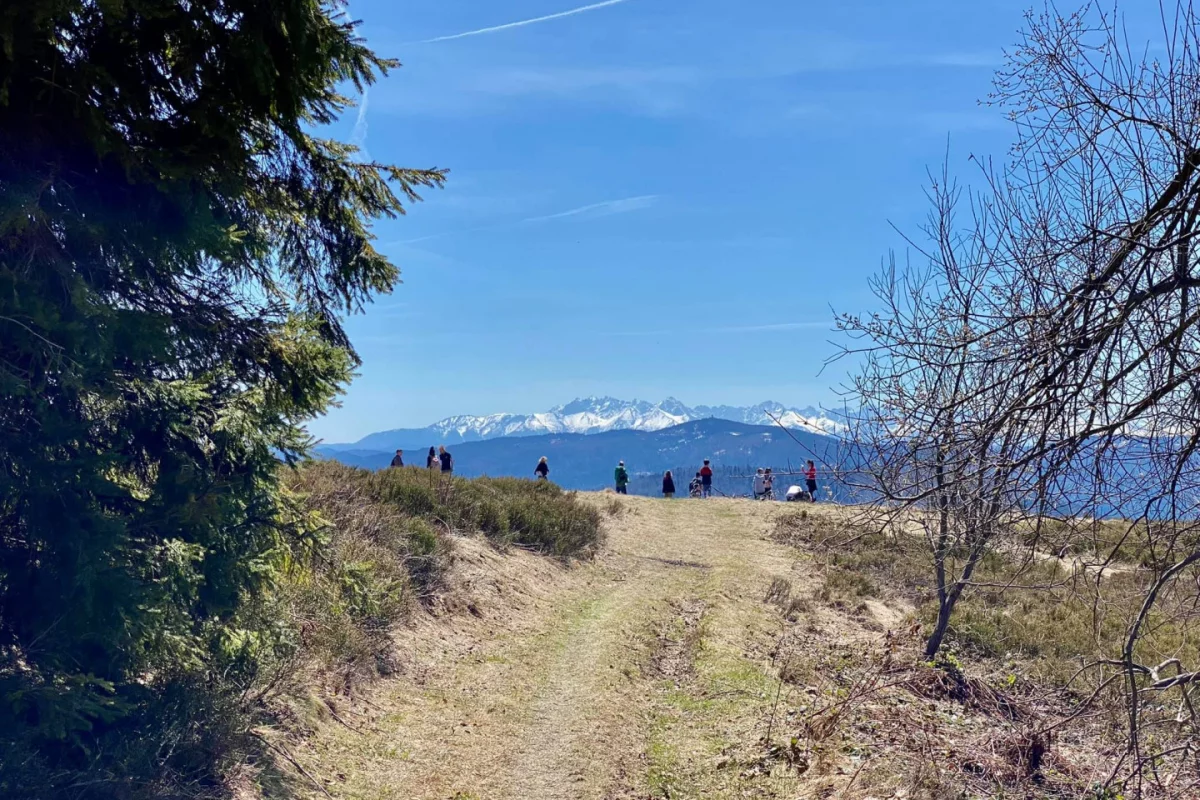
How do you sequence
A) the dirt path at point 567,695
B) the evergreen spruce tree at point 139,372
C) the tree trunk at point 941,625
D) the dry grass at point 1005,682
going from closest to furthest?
the evergreen spruce tree at point 139,372 < the dry grass at point 1005,682 < the dirt path at point 567,695 < the tree trunk at point 941,625

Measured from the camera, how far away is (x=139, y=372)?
5098 millimetres

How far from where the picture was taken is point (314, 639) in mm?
7961

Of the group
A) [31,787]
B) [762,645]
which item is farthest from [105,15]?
[762,645]

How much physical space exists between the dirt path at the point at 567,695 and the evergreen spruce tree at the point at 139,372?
1856mm

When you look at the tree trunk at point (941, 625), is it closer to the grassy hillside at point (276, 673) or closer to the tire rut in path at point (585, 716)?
the tire rut in path at point (585, 716)

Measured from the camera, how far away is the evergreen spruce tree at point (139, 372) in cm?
432

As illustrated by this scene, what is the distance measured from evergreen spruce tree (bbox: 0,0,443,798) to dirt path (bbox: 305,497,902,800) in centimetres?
186

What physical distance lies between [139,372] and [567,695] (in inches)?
227

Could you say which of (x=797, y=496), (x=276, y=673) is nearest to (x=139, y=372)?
(x=276, y=673)

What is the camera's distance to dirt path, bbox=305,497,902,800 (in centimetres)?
669

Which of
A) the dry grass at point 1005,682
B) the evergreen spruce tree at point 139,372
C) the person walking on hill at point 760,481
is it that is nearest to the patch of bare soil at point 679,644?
the dry grass at point 1005,682

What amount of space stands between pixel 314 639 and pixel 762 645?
642 cm

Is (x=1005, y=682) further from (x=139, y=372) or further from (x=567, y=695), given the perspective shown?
(x=139, y=372)

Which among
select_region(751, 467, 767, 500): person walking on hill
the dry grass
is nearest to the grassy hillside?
select_region(751, 467, 767, 500): person walking on hill
